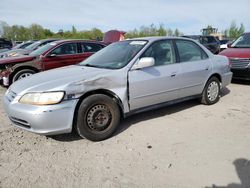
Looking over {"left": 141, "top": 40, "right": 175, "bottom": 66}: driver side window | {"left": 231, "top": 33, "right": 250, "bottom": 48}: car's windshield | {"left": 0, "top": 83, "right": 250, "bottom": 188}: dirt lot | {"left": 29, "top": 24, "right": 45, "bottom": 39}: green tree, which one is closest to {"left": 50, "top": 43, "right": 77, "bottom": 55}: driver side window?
{"left": 0, "top": 83, "right": 250, "bottom": 188}: dirt lot

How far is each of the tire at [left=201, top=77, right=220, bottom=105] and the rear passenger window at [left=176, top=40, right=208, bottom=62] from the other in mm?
598

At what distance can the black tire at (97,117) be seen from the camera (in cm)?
366

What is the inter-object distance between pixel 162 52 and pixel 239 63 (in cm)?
394

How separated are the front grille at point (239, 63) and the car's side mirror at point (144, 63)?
4458 millimetres

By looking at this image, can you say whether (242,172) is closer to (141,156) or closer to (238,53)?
(141,156)

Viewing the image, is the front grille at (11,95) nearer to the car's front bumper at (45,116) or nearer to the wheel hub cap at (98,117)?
the car's front bumper at (45,116)

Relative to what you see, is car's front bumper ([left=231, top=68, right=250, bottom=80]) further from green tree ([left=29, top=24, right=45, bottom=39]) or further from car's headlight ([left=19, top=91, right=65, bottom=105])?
green tree ([left=29, top=24, right=45, bottom=39])

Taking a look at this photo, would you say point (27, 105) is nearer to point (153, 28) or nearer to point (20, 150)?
point (20, 150)

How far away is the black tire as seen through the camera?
3.66 metres

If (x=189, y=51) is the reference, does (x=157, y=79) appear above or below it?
below

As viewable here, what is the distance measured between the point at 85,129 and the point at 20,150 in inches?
39.2

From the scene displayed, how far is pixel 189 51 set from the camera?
5.09m

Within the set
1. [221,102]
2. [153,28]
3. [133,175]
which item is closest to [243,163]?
[133,175]

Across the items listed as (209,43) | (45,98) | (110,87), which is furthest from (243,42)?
(209,43)
